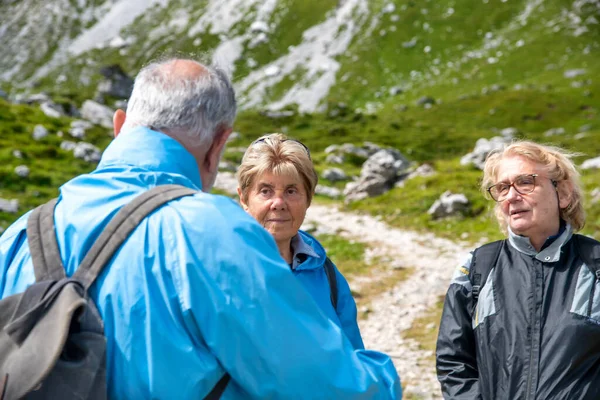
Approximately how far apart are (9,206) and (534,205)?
69.8ft

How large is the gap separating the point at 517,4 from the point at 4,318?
421ft

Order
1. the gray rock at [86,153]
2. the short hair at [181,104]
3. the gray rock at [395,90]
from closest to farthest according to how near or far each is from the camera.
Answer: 1. the short hair at [181,104]
2. the gray rock at [86,153]
3. the gray rock at [395,90]

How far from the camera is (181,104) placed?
114 inches

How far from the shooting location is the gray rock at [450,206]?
75.5 feet

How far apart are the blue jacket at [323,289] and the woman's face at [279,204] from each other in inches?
8.6

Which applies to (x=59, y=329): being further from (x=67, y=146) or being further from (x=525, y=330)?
(x=67, y=146)

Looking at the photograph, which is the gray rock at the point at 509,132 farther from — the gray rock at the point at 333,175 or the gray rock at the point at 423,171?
the gray rock at the point at 423,171

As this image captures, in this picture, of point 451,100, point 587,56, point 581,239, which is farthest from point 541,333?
point 587,56

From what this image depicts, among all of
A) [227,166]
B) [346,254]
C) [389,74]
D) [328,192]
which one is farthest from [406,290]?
[389,74]

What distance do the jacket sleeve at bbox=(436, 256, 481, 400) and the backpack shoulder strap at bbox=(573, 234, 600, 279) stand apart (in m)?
0.91

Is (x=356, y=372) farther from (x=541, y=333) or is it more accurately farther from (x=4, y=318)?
(x=541, y=333)

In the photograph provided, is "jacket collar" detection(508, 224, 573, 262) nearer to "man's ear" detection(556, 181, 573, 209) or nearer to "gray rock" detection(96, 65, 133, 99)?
"man's ear" detection(556, 181, 573, 209)

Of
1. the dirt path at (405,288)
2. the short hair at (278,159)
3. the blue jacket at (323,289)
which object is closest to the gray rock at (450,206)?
the dirt path at (405,288)

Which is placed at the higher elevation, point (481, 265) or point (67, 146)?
point (481, 265)
